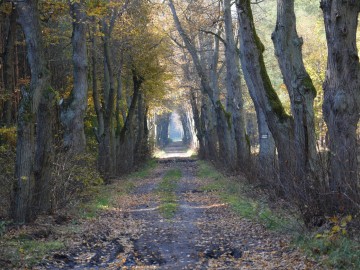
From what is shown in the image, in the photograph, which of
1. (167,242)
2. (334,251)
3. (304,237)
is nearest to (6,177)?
(167,242)

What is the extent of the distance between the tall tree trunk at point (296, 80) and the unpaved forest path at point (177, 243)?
216 cm

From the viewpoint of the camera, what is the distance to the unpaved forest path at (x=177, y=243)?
9.16m

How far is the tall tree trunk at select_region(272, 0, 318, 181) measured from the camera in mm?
12641

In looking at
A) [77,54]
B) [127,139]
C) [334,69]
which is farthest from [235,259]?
[127,139]

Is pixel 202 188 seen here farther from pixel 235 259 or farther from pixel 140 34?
pixel 235 259

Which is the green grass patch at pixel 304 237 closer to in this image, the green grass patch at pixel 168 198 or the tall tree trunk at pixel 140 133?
the green grass patch at pixel 168 198

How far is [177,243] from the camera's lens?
1124cm

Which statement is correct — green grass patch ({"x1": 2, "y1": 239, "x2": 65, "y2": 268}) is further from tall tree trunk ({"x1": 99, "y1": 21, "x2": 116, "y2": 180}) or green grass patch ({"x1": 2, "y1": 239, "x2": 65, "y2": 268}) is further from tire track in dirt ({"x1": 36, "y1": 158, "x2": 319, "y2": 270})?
tall tree trunk ({"x1": 99, "y1": 21, "x2": 116, "y2": 180})

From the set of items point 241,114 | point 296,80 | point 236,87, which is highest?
point 236,87

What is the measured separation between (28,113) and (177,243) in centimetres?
387

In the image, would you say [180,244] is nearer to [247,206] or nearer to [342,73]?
[342,73]

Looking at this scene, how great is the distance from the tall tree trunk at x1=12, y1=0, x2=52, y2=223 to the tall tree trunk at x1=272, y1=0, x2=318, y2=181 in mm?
5254

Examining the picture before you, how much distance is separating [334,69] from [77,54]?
9.96 m

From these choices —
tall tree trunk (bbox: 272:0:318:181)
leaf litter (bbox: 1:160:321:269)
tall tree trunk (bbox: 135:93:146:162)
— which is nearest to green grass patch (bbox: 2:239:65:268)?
leaf litter (bbox: 1:160:321:269)
